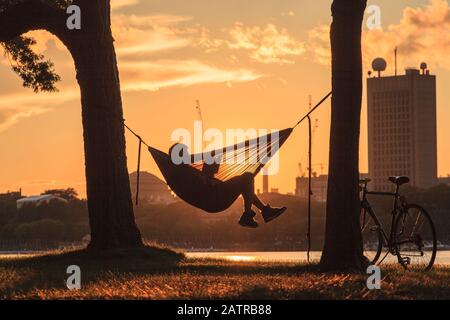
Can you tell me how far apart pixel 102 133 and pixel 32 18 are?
10.1 feet

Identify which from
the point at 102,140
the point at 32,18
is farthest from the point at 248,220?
the point at 32,18

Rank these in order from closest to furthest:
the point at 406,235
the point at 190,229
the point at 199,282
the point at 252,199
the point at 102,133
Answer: the point at 199,282, the point at 406,235, the point at 252,199, the point at 102,133, the point at 190,229

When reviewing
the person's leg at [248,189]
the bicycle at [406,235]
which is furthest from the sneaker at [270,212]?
the bicycle at [406,235]

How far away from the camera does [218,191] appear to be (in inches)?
647

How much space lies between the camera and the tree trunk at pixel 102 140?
18.6m

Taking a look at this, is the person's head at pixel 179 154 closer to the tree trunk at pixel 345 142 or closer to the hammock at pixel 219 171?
the hammock at pixel 219 171

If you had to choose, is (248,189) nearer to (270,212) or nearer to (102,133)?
(270,212)

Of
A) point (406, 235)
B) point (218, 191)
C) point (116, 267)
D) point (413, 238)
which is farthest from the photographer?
point (218, 191)

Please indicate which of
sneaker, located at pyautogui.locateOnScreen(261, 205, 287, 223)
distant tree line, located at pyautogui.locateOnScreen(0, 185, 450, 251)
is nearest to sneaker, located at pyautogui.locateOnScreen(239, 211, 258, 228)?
sneaker, located at pyautogui.locateOnScreen(261, 205, 287, 223)

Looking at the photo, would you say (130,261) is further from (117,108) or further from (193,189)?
(117,108)

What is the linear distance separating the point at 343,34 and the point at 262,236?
181123 mm

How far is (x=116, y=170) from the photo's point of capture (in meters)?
18.7
